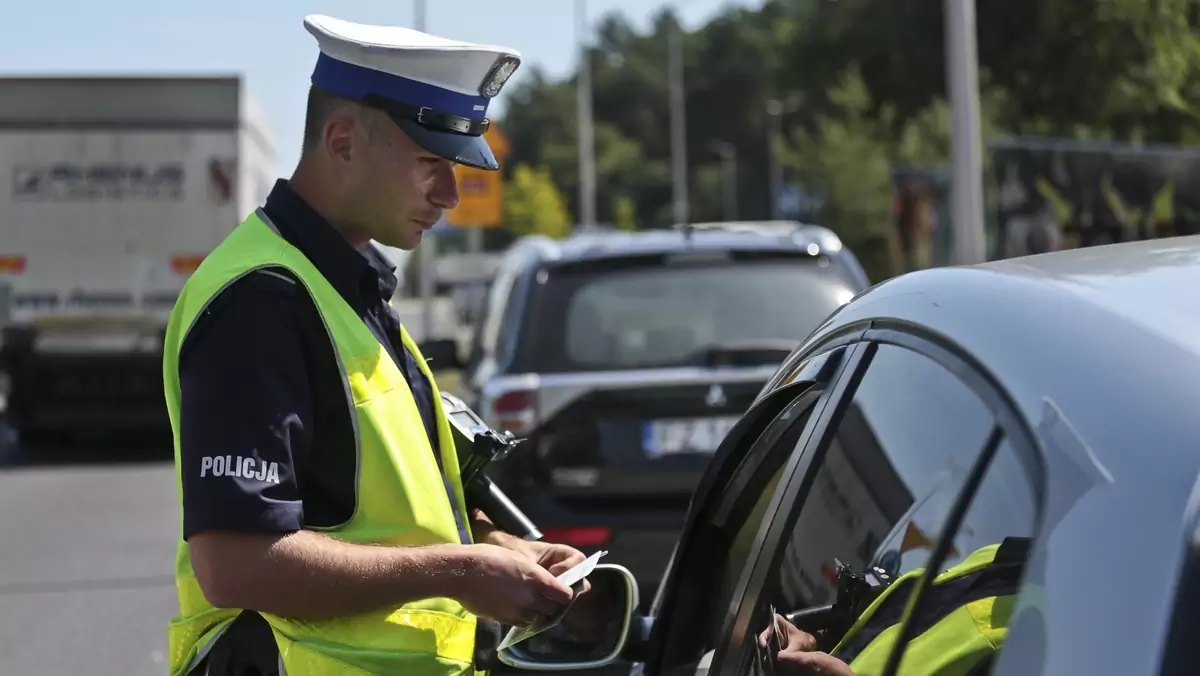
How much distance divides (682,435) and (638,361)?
0.41 meters

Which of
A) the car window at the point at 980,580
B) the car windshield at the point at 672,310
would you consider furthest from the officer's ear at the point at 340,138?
the car windshield at the point at 672,310

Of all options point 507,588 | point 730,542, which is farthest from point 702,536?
point 507,588

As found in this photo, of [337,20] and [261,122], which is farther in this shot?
[261,122]

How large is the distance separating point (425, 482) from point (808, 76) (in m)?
19.8

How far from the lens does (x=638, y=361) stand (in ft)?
21.1

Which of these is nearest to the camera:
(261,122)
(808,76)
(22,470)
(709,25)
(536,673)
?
(536,673)

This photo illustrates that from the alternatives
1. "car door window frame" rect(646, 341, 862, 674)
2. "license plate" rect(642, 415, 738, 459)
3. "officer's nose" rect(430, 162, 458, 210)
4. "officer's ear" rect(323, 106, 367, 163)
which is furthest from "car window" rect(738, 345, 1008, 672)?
"license plate" rect(642, 415, 738, 459)

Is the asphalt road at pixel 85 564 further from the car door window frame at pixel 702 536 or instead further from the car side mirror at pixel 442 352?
the car door window frame at pixel 702 536

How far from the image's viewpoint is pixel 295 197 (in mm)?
2602

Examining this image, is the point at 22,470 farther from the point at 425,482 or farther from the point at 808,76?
the point at 425,482

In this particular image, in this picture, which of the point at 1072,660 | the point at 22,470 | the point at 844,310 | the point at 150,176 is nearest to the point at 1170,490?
the point at 1072,660

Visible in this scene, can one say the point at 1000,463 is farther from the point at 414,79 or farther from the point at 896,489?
the point at 414,79

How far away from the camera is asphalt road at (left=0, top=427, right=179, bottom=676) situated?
23.3 feet

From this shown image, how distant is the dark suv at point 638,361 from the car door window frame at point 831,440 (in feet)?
11.6
